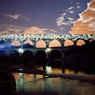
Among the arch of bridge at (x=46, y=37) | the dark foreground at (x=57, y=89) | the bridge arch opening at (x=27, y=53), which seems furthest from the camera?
the bridge arch opening at (x=27, y=53)

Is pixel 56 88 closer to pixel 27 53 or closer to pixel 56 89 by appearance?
pixel 56 89

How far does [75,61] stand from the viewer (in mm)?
96688

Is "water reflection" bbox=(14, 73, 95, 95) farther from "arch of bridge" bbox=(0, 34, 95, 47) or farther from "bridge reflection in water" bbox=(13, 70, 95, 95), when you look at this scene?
"arch of bridge" bbox=(0, 34, 95, 47)

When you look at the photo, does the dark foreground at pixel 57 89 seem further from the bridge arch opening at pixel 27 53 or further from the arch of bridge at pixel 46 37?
the bridge arch opening at pixel 27 53

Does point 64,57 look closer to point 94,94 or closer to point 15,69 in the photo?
point 15,69

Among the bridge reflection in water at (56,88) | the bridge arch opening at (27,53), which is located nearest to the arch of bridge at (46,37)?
the bridge arch opening at (27,53)

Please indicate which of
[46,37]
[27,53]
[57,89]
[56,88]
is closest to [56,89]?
[57,89]

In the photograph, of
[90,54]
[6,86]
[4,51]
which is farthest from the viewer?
[4,51]

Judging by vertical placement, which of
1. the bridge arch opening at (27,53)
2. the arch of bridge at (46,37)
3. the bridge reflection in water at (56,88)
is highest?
the arch of bridge at (46,37)

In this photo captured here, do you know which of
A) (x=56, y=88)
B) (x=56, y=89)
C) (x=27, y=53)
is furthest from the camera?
(x=27, y=53)

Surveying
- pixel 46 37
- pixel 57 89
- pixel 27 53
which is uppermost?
pixel 46 37

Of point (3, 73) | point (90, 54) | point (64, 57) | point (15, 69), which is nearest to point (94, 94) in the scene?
point (3, 73)

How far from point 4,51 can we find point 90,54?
197 feet

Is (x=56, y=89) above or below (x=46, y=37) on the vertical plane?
below
